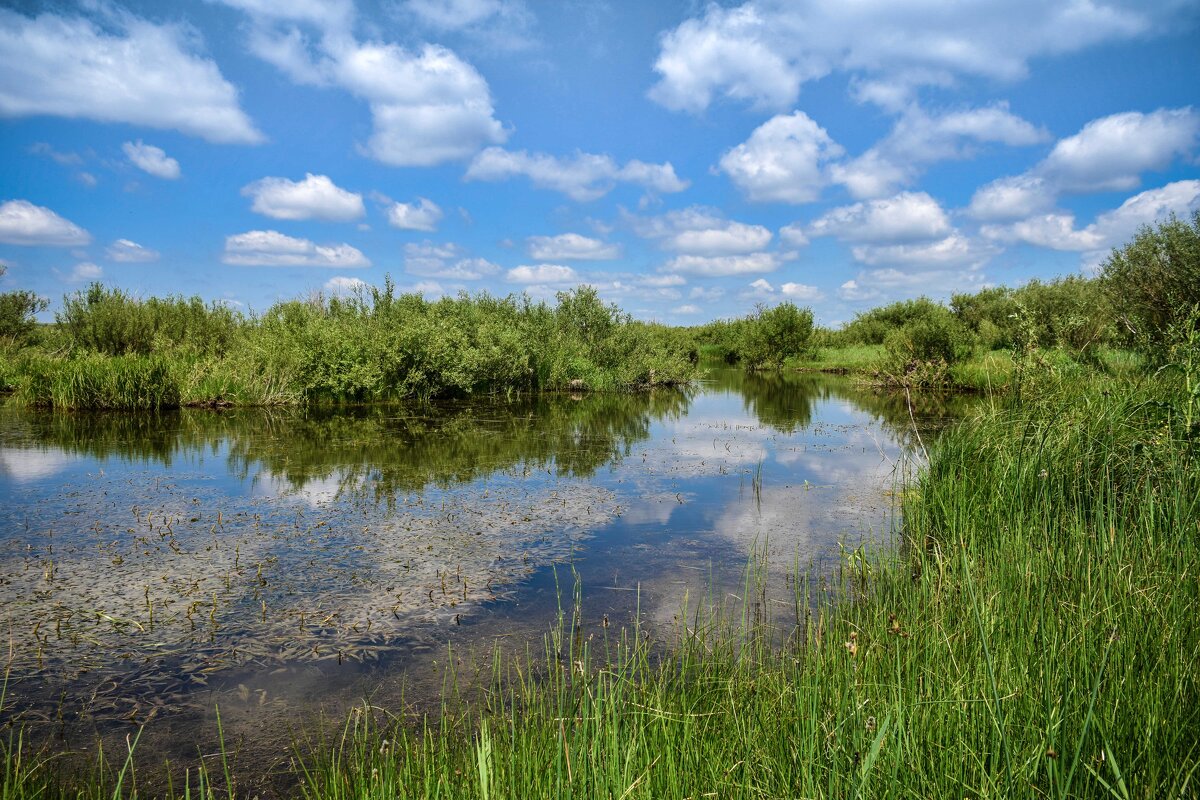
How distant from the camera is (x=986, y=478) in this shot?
6484 millimetres

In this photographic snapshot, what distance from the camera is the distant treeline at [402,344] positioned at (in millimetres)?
19859

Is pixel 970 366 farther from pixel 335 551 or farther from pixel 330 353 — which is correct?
pixel 335 551

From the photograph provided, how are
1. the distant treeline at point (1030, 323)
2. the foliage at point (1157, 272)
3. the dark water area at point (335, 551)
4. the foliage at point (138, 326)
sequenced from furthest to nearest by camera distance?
the foliage at point (138, 326), the foliage at point (1157, 272), the distant treeline at point (1030, 323), the dark water area at point (335, 551)

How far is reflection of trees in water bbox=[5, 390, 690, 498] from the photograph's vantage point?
39.2ft

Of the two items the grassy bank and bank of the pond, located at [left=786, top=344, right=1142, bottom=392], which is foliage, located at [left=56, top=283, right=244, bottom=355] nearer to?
the grassy bank

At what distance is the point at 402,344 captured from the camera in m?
23.1

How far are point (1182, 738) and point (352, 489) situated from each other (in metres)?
9.89

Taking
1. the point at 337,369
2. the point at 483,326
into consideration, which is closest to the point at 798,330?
the point at 483,326

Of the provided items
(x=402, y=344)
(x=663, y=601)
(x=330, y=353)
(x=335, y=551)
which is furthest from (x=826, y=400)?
(x=335, y=551)

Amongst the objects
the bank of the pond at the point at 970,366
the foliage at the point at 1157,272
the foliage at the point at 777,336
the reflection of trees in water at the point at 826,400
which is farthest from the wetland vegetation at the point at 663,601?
the foliage at the point at 777,336

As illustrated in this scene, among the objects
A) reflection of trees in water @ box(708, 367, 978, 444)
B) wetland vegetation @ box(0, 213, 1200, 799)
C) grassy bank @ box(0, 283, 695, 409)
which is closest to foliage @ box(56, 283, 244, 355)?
grassy bank @ box(0, 283, 695, 409)

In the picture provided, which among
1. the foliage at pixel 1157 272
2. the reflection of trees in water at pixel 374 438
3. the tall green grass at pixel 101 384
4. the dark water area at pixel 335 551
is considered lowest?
the dark water area at pixel 335 551

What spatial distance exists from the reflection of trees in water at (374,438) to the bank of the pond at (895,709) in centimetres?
668

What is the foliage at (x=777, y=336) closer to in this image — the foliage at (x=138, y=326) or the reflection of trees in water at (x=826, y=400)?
the reflection of trees in water at (x=826, y=400)
